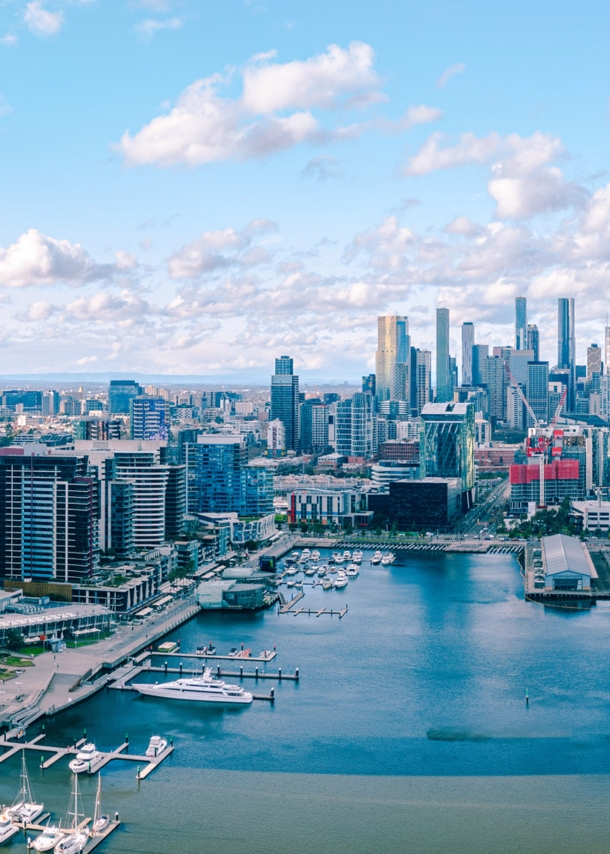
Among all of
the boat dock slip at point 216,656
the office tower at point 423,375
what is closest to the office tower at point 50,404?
the office tower at point 423,375

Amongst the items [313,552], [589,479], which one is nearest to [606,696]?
[313,552]

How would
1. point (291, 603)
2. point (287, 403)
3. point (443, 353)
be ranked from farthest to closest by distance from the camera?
point (443, 353) < point (287, 403) < point (291, 603)

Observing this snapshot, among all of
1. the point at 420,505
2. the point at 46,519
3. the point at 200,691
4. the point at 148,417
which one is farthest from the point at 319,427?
the point at 200,691

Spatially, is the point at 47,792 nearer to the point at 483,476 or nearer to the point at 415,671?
the point at 415,671

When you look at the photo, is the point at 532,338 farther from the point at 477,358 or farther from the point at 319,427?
the point at 319,427

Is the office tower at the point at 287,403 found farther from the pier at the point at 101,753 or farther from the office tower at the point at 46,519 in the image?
the pier at the point at 101,753
